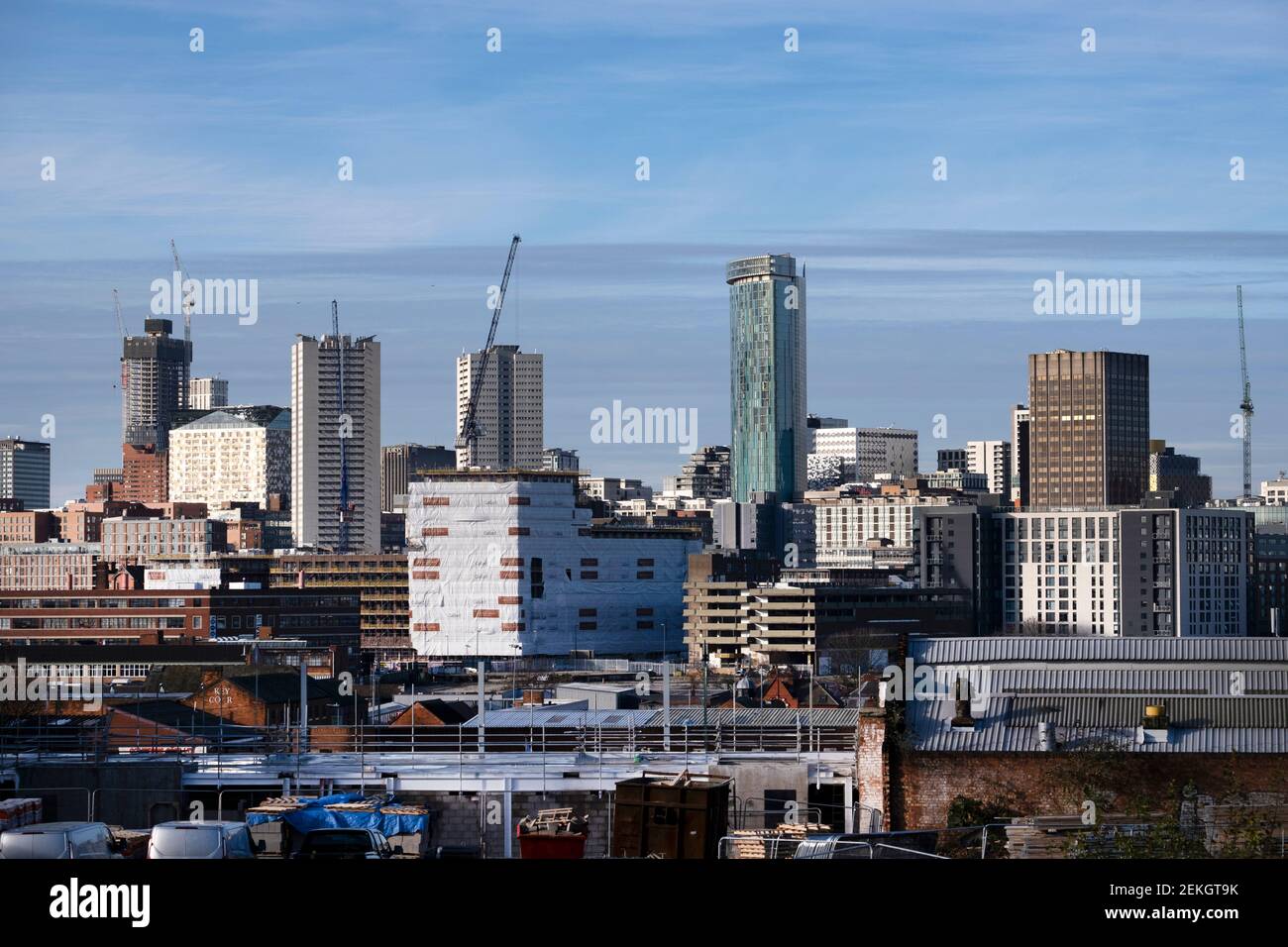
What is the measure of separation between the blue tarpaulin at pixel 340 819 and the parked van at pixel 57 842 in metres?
3.70

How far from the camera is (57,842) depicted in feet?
46.5

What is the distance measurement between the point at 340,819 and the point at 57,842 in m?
6.19

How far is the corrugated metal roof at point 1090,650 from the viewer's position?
29.7 meters

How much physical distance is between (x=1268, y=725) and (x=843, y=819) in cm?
659

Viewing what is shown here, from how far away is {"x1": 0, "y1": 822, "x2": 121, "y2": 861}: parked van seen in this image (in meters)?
13.6

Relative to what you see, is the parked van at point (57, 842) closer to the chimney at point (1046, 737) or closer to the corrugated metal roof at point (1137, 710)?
the chimney at point (1046, 737)

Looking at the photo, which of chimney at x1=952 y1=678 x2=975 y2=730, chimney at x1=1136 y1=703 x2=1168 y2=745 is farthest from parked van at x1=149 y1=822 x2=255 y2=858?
chimney at x1=1136 y1=703 x2=1168 y2=745

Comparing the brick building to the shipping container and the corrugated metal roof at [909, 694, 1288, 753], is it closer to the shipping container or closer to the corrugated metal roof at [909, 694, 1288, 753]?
the corrugated metal roof at [909, 694, 1288, 753]

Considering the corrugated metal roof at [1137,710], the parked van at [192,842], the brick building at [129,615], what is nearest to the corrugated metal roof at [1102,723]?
the corrugated metal roof at [1137,710]

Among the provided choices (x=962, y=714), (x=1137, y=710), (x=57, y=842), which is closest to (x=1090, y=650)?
(x=1137, y=710)
